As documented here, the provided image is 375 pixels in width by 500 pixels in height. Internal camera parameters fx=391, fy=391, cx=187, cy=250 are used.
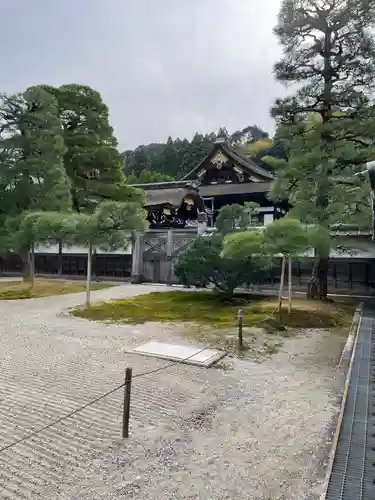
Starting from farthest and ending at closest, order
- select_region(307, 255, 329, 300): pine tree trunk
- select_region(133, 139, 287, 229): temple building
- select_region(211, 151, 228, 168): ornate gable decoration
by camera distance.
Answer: select_region(211, 151, 228, 168): ornate gable decoration → select_region(133, 139, 287, 229): temple building → select_region(307, 255, 329, 300): pine tree trunk

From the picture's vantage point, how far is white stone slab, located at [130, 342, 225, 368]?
273 inches

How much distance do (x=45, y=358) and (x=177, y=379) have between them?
260cm

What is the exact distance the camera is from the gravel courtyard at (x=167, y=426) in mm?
3330

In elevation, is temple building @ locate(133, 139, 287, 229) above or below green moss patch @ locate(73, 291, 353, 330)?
above

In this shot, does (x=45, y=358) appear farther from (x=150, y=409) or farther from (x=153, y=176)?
(x=153, y=176)

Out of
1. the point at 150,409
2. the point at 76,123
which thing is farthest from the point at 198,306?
the point at 76,123

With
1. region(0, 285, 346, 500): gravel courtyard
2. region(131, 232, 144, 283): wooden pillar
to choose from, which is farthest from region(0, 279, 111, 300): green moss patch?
region(0, 285, 346, 500): gravel courtyard

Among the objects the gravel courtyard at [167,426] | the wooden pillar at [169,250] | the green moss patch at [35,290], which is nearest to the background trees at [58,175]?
the green moss patch at [35,290]

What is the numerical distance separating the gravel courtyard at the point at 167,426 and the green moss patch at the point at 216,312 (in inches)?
104

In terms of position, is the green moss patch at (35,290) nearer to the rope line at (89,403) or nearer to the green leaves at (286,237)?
the rope line at (89,403)

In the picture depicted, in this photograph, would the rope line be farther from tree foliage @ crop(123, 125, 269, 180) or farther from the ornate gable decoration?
tree foliage @ crop(123, 125, 269, 180)

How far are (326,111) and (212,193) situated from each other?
13.8 metres

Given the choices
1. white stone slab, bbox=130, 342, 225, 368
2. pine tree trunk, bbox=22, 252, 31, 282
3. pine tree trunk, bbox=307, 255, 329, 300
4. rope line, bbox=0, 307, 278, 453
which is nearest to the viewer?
rope line, bbox=0, 307, 278, 453

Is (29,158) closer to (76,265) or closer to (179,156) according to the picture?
A: (76,265)
